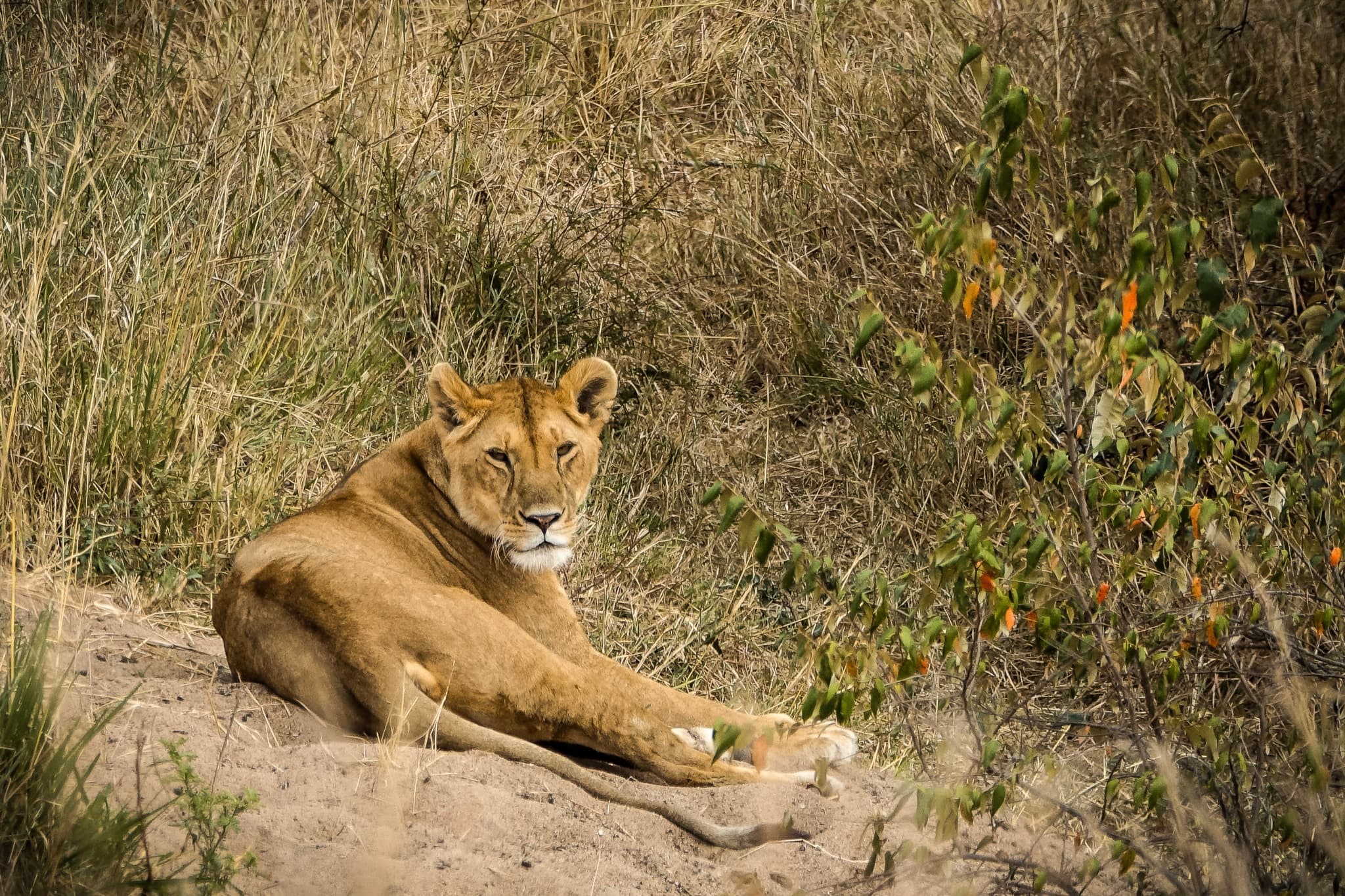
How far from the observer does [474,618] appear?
168 inches

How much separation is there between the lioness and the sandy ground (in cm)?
10

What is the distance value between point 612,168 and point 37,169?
9.37 feet

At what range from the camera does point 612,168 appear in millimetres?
7977

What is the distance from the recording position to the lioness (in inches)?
160

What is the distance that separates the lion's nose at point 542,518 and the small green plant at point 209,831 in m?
1.69

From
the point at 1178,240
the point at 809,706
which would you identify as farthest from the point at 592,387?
the point at 1178,240

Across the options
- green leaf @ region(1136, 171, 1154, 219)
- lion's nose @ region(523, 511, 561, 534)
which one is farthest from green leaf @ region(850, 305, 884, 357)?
lion's nose @ region(523, 511, 561, 534)

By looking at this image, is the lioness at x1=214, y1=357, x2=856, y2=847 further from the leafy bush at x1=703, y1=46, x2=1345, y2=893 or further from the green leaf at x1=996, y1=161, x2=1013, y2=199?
the green leaf at x1=996, y1=161, x2=1013, y2=199

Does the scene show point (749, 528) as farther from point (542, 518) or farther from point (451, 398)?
point (451, 398)

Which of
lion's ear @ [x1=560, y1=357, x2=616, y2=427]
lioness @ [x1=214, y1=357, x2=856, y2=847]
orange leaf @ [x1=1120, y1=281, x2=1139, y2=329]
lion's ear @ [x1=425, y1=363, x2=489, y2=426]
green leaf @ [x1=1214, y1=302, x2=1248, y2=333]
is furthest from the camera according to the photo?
lion's ear @ [x1=560, y1=357, x2=616, y2=427]

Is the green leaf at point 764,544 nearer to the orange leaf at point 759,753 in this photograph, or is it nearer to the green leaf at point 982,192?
the green leaf at point 982,192

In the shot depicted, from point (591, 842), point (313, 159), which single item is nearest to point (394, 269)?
point (313, 159)

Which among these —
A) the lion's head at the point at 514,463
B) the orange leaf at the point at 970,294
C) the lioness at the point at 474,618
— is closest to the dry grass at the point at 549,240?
the lioness at the point at 474,618

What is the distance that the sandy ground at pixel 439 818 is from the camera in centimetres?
329
